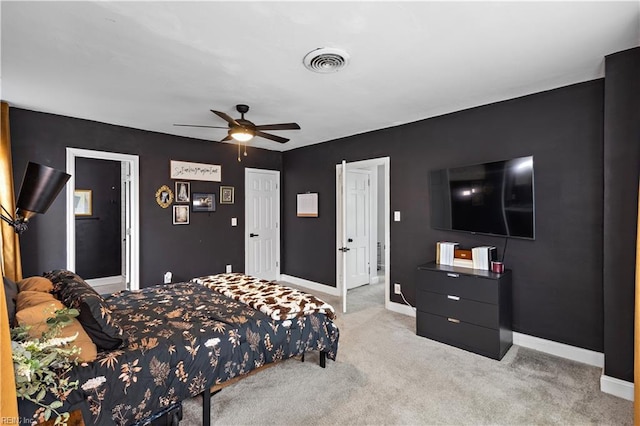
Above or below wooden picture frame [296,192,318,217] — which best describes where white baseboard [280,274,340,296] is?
below

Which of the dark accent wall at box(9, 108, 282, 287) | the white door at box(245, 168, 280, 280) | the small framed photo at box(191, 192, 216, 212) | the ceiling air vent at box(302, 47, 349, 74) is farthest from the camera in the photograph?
the white door at box(245, 168, 280, 280)

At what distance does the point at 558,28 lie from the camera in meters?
2.09

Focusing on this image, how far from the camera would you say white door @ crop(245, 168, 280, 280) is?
19.0 feet

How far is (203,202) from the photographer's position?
5.19m

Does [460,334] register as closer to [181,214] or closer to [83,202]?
[181,214]

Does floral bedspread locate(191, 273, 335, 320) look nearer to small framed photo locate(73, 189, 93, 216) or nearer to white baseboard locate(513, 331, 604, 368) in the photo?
white baseboard locate(513, 331, 604, 368)

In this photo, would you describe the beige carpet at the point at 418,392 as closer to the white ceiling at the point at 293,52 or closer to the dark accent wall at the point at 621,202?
the dark accent wall at the point at 621,202

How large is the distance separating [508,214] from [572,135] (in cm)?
91

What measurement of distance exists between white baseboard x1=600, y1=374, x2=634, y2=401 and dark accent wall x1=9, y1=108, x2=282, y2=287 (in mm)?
4799

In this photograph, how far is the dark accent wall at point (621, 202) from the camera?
2355mm

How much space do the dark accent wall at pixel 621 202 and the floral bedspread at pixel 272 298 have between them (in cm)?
220

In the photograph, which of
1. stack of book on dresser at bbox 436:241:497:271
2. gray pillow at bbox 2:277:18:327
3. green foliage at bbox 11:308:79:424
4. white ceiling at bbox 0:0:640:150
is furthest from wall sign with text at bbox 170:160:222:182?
stack of book on dresser at bbox 436:241:497:271

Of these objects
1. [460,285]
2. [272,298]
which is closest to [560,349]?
[460,285]

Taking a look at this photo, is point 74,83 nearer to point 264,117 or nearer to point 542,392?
point 264,117
